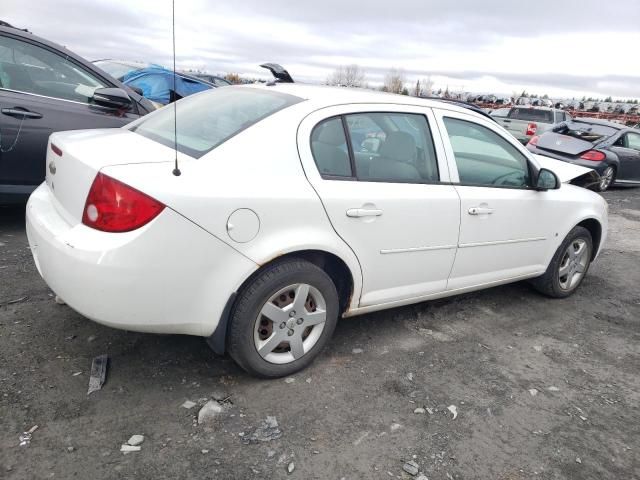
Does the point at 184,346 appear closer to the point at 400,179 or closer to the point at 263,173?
the point at 263,173

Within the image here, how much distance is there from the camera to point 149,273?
231 centimetres

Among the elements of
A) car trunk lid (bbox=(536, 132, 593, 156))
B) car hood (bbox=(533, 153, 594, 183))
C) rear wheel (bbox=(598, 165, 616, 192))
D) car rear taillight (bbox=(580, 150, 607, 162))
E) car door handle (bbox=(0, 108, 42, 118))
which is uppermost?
car door handle (bbox=(0, 108, 42, 118))

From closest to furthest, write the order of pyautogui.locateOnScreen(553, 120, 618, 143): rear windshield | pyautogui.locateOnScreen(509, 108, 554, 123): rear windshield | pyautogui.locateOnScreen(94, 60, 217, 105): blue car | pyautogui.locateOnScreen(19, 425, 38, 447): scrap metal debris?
pyautogui.locateOnScreen(19, 425, 38, 447): scrap metal debris → pyautogui.locateOnScreen(94, 60, 217, 105): blue car → pyautogui.locateOnScreen(553, 120, 618, 143): rear windshield → pyautogui.locateOnScreen(509, 108, 554, 123): rear windshield

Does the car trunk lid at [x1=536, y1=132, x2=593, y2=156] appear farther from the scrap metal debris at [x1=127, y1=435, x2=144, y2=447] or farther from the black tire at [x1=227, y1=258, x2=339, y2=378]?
the scrap metal debris at [x1=127, y1=435, x2=144, y2=447]

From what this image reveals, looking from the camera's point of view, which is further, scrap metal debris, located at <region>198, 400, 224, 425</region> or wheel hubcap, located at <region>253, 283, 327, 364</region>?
wheel hubcap, located at <region>253, 283, 327, 364</region>

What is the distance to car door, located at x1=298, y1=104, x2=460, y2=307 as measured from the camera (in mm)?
2818

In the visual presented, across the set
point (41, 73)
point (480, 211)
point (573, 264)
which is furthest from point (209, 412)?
point (41, 73)

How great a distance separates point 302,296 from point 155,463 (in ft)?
3.44

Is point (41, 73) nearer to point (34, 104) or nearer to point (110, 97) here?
point (34, 104)

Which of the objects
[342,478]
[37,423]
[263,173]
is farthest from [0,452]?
[263,173]

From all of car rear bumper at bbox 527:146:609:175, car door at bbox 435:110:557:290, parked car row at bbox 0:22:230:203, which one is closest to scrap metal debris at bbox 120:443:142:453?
car door at bbox 435:110:557:290

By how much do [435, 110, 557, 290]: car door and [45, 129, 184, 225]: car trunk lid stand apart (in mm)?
1855

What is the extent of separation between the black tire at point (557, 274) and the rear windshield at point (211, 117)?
106 inches

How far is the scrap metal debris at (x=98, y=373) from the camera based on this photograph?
2.67 m
